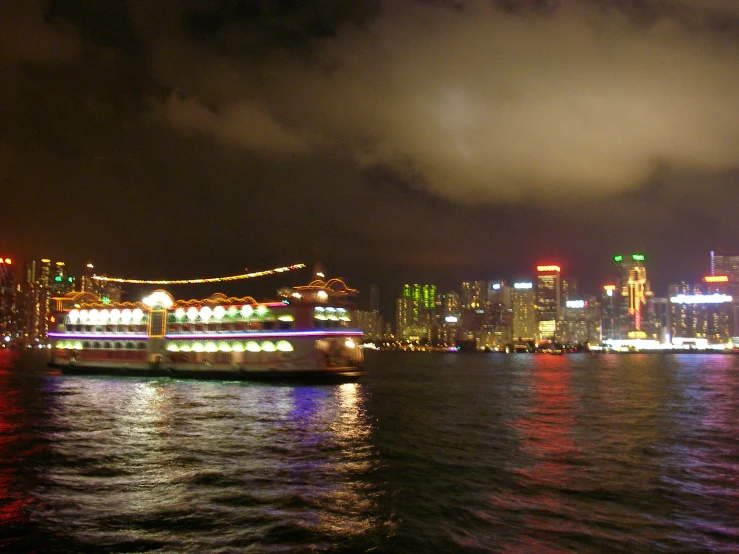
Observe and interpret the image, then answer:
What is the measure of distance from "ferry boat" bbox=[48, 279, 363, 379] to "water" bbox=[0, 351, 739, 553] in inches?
502

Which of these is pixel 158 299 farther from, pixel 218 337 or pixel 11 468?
pixel 11 468

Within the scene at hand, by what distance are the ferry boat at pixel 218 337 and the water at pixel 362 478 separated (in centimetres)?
1274

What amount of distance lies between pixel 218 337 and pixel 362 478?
3293cm

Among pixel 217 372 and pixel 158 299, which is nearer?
pixel 217 372

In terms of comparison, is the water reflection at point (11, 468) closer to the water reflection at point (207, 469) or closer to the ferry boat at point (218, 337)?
the water reflection at point (207, 469)

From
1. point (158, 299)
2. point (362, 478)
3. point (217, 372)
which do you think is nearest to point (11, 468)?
point (362, 478)

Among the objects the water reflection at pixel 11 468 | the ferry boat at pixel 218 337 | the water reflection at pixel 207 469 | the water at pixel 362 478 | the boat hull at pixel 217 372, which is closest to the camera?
the water at pixel 362 478

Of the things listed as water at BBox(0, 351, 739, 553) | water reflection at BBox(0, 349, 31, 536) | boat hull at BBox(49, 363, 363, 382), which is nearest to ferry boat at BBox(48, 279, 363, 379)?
boat hull at BBox(49, 363, 363, 382)

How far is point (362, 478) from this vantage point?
15.5 metres

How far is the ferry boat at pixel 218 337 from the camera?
43156mm

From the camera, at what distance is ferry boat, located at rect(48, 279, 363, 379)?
4316 cm

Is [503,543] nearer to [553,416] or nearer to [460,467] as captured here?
[460,467]

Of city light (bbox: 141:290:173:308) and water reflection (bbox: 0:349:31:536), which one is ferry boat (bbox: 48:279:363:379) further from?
water reflection (bbox: 0:349:31:536)

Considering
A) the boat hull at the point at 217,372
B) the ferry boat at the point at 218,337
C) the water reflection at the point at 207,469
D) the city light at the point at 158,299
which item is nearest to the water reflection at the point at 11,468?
the water reflection at the point at 207,469
